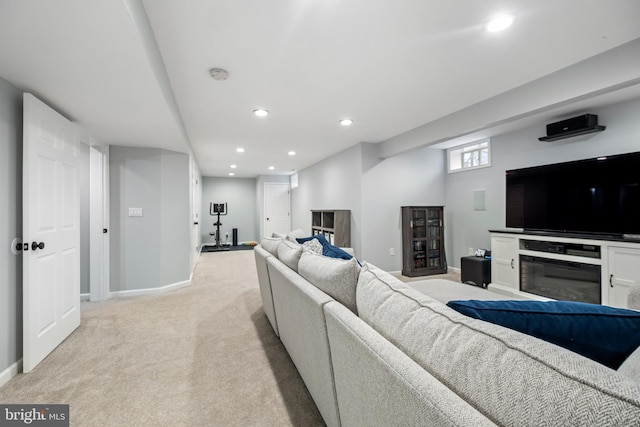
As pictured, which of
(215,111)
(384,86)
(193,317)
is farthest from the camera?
(215,111)

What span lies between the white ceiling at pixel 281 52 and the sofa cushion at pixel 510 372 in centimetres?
176

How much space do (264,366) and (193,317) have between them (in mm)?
1408

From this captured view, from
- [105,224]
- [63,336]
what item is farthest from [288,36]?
[105,224]

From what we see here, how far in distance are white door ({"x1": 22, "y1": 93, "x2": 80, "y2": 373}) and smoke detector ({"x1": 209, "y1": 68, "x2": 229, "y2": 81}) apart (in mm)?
1298

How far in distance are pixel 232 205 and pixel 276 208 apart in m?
1.78

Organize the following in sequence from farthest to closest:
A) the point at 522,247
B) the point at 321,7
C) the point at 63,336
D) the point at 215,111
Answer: the point at 522,247, the point at 215,111, the point at 63,336, the point at 321,7

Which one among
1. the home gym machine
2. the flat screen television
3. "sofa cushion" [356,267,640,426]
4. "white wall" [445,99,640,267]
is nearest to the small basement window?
"white wall" [445,99,640,267]

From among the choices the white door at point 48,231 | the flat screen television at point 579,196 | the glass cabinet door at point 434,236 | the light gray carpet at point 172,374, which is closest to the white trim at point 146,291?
the light gray carpet at point 172,374

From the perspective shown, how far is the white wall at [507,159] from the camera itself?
3.13 m

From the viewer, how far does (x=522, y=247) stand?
12.3ft

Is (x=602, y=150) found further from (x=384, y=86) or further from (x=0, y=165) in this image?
(x=0, y=165)

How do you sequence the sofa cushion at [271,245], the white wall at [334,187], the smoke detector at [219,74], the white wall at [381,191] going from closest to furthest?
the smoke detector at [219,74]
the sofa cushion at [271,245]
the white wall at [381,191]
the white wall at [334,187]

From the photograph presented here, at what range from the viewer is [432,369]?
75 cm

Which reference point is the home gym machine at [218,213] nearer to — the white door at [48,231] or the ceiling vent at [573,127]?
the white door at [48,231]
